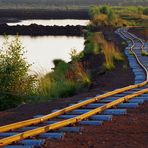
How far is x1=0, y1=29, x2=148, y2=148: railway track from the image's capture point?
30.7ft

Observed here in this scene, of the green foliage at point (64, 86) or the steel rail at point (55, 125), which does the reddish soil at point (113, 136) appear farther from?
the green foliage at point (64, 86)

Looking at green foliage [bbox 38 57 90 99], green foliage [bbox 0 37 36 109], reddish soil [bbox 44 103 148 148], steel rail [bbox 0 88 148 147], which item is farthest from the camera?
green foliage [bbox 0 37 36 109]

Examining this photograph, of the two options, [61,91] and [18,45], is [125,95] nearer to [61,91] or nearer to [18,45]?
[61,91]

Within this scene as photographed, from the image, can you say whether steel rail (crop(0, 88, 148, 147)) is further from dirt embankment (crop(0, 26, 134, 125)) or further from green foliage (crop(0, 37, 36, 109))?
green foliage (crop(0, 37, 36, 109))

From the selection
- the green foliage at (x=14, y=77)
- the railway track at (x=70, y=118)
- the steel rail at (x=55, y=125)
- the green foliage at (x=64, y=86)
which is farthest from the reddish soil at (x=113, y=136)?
the green foliage at (x=14, y=77)

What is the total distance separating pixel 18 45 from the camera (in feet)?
64.6

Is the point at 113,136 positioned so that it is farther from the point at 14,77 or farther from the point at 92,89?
the point at 14,77

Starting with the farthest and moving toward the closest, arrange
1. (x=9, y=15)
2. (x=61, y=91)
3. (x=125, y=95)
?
(x=9, y=15), (x=61, y=91), (x=125, y=95)

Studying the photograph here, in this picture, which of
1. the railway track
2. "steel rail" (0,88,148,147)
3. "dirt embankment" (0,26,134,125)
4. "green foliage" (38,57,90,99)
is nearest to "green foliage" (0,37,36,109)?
"green foliage" (38,57,90,99)

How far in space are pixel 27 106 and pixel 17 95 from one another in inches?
170

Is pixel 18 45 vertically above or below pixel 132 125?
above

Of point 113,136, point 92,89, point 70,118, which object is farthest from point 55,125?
point 92,89

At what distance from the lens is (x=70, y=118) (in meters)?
10.9

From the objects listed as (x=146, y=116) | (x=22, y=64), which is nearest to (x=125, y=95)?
(x=146, y=116)
